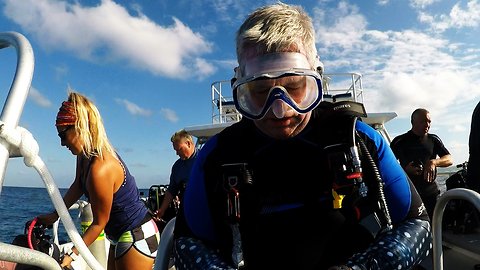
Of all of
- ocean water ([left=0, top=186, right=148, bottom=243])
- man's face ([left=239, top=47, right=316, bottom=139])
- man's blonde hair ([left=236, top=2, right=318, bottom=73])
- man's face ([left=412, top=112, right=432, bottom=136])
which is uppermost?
man's face ([left=412, top=112, right=432, bottom=136])

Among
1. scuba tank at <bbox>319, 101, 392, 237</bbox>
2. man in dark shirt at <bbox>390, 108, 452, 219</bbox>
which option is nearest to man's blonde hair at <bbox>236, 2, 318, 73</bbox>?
scuba tank at <bbox>319, 101, 392, 237</bbox>

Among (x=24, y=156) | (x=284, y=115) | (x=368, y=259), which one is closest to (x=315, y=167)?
(x=284, y=115)

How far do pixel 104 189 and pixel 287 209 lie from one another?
132 cm

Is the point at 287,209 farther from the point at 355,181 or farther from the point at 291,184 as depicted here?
the point at 355,181

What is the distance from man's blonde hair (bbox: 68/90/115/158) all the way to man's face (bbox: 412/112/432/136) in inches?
149

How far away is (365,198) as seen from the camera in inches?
54.1

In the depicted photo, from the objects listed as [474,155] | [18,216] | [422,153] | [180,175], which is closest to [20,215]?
[18,216]

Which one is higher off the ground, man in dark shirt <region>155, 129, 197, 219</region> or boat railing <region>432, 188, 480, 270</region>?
man in dark shirt <region>155, 129, 197, 219</region>

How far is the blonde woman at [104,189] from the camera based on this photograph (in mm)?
2305

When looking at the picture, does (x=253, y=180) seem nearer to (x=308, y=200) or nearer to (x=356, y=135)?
(x=308, y=200)

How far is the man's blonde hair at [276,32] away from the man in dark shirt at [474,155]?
54.1 inches

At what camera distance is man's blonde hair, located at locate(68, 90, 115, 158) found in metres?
2.35

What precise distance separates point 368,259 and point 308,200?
29 cm

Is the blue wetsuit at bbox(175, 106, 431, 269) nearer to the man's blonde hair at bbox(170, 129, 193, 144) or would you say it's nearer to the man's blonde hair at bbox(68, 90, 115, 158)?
the man's blonde hair at bbox(68, 90, 115, 158)
